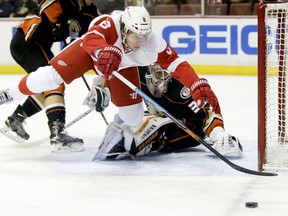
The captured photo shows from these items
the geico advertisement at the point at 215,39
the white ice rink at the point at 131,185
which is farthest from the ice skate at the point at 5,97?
the geico advertisement at the point at 215,39

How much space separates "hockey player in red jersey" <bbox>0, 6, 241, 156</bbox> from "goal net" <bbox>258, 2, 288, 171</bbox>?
243 mm

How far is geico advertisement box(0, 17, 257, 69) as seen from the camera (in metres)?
7.38

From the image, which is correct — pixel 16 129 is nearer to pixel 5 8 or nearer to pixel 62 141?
pixel 62 141

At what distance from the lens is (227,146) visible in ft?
12.5

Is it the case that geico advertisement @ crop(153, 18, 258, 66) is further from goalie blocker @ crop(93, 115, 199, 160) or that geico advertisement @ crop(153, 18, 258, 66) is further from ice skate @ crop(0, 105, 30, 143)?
goalie blocker @ crop(93, 115, 199, 160)

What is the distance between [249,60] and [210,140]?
11.5 ft

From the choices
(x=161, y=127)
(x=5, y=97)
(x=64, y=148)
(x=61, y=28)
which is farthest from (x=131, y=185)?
(x=61, y=28)

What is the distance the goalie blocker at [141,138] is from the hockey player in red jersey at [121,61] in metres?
0.05

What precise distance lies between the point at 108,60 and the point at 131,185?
21.6 inches

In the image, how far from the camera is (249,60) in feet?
24.3

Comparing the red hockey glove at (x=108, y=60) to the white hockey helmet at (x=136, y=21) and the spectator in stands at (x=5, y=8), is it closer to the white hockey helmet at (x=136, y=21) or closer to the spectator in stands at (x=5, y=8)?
the white hockey helmet at (x=136, y=21)

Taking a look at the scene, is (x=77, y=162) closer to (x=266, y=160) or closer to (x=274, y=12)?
(x=266, y=160)

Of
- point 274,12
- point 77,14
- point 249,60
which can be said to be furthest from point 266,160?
point 249,60

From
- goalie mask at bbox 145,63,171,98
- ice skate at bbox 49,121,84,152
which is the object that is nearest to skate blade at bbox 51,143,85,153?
ice skate at bbox 49,121,84,152
